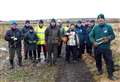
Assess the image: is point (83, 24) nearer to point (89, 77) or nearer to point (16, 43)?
point (16, 43)

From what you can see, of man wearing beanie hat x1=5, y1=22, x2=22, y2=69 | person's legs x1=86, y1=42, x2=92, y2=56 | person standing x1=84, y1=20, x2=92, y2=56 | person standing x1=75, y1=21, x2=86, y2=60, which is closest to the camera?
man wearing beanie hat x1=5, y1=22, x2=22, y2=69

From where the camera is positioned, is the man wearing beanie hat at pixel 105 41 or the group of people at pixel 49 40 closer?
the man wearing beanie hat at pixel 105 41

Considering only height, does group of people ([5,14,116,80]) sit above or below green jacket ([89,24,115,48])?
below

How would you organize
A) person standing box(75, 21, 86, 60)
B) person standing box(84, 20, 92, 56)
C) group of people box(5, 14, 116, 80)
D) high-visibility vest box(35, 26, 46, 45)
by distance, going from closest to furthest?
group of people box(5, 14, 116, 80)
high-visibility vest box(35, 26, 46, 45)
person standing box(75, 21, 86, 60)
person standing box(84, 20, 92, 56)

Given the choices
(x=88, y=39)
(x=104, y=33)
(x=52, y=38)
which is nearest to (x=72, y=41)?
(x=52, y=38)

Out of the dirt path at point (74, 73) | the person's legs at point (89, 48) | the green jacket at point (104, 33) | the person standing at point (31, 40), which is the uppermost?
the green jacket at point (104, 33)

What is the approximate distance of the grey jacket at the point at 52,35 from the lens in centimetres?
1850

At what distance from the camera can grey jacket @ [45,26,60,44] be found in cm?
1850

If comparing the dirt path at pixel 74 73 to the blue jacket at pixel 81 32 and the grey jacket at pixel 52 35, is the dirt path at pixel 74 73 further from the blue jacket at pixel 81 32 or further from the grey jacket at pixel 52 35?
the blue jacket at pixel 81 32

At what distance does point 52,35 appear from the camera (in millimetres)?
18547

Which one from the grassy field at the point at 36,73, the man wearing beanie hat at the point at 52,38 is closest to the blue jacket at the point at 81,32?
the grassy field at the point at 36,73

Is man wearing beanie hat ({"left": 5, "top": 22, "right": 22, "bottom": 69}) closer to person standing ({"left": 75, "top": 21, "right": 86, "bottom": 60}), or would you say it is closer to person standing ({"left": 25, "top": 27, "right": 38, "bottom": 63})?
person standing ({"left": 25, "top": 27, "right": 38, "bottom": 63})

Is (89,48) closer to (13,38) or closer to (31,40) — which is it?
(31,40)

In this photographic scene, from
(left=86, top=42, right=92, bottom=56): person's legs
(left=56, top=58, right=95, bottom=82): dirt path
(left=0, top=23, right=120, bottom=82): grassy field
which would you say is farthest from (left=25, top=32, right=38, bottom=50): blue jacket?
→ (left=86, top=42, right=92, bottom=56): person's legs
